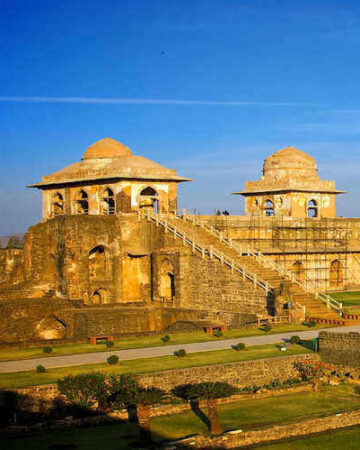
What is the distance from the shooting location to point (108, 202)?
53.0 meters

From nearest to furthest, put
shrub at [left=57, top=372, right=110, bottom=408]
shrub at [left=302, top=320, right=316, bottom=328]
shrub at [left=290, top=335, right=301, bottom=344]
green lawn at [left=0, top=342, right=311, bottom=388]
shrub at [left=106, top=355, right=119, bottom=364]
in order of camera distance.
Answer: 1. shrub at [left=57, top=372, right=110, bottom=408]
2. green lawn at [left=0, top=342, right=311, bottom=388]
3. shrub at [left=106, top=355, right=119, bottom=364]
4. shrub at [left=290, top=335, right=301, bottom=344]
5. shrub at [left=302, top=320, right=316, bottom=328]

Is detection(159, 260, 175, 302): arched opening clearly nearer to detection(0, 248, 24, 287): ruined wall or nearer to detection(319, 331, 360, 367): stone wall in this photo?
detection(0, 248, 24, 287): ruined wall

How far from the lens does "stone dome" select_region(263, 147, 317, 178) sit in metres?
60.8

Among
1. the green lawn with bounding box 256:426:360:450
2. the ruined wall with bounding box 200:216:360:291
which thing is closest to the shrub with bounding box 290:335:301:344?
the green lawn with bounding box 256:426:360:450

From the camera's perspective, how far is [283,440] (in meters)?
22.6

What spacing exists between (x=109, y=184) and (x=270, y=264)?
13794 mm

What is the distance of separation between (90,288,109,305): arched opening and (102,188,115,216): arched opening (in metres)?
6.03

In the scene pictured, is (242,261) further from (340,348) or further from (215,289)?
(340,348)

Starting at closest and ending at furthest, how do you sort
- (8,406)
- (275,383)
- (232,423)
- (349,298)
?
(8,406) → (232,423) → (275,383) → (349,298)

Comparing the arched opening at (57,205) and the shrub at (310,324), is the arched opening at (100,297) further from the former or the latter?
the shrub at (310,324)

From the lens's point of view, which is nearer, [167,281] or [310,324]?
[310,324]

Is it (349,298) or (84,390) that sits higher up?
(349,298)

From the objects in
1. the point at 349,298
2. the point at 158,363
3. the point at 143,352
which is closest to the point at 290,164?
the point at 349,298

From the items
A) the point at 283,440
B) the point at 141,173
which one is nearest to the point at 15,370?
Result: the point at 283,440
